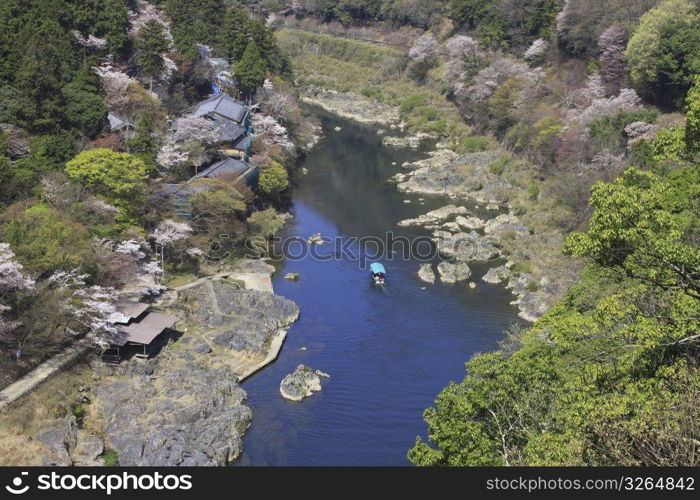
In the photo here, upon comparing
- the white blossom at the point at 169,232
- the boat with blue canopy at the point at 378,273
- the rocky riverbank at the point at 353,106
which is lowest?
the rocky riverbank at the point at 353,106

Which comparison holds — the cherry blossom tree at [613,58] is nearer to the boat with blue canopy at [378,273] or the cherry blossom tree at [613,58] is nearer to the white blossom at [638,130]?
the white blossom at [638,130]

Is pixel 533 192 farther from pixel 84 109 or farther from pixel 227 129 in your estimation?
pixel 84 109

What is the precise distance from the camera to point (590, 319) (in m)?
13.9

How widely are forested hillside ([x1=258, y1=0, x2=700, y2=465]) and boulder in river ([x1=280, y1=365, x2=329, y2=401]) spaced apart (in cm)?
697

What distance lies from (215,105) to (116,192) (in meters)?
Result: 17.3

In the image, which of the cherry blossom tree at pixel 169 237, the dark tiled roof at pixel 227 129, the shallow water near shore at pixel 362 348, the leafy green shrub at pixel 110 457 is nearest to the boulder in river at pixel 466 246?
the shallow water near shore at pixel 362 348

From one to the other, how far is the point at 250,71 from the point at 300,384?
32.8 metres

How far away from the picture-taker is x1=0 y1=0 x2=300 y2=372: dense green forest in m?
25.1

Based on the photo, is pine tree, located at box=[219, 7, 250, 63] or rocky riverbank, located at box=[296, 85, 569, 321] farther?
pine tree, located at box=[219, 7, 250, 63]

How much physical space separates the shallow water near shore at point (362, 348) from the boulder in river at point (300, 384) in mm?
278

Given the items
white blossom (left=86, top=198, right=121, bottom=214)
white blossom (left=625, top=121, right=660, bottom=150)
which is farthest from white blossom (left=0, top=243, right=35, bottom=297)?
white blossom (left=625, top=121, right=660, bottom=150)

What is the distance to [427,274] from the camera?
117 feet

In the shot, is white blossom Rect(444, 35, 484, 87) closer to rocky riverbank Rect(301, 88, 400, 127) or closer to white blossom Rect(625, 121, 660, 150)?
rocky riverbank Rect(301, 88, 400, 127)

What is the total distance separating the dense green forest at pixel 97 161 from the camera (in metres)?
25.1
